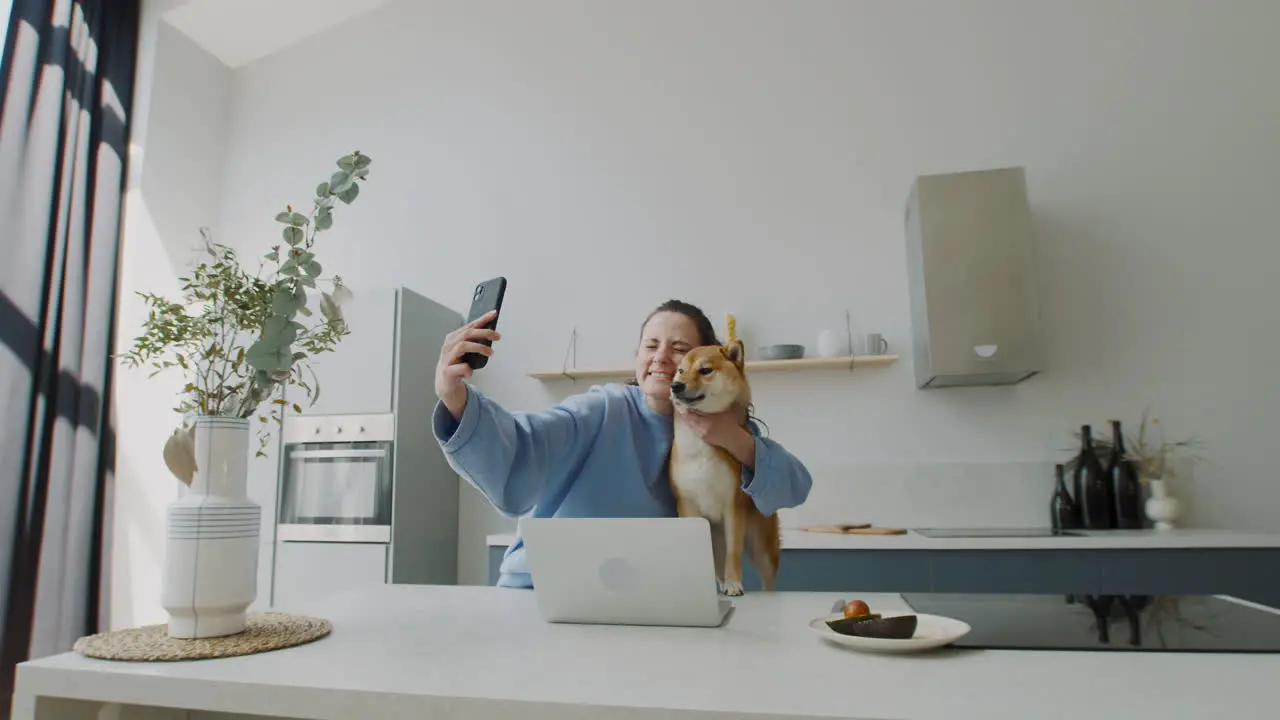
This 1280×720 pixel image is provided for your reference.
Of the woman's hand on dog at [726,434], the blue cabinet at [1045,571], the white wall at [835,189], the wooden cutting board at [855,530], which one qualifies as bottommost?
the blue cabinet at [1045,571]

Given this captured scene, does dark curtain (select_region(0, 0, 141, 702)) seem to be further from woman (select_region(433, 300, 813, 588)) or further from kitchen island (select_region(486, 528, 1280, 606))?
kitchen island (select_region(486, 528, 1280, 606))

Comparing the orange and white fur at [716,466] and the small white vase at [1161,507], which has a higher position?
the orange and white fur at [716,466]

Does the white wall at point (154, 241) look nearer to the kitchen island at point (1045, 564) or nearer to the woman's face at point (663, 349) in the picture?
the woman's face at point (663, 349)

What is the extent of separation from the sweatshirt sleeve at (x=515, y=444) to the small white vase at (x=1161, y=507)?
216 centimetres

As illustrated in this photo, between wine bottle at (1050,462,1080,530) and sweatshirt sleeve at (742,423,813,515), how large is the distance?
1.81 metres

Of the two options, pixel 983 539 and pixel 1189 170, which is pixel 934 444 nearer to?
pixel 983 539

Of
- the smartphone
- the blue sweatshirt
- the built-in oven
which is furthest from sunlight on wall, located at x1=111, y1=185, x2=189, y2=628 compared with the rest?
the smartphone

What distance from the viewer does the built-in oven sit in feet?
9.41

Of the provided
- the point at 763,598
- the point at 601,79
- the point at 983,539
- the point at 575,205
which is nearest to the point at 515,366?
the point at 575,205

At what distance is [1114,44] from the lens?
305cm

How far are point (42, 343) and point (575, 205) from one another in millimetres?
2115

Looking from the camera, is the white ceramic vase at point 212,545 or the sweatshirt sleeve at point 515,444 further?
the sweatshirt sleeve at point 515,444

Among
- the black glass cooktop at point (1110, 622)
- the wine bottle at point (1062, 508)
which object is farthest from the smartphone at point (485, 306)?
the wine bottle at point (1062, 508)

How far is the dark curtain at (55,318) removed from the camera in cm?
276
